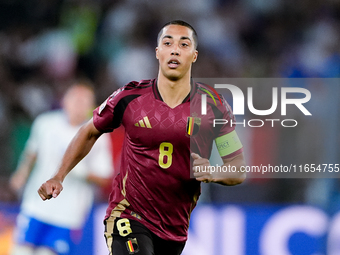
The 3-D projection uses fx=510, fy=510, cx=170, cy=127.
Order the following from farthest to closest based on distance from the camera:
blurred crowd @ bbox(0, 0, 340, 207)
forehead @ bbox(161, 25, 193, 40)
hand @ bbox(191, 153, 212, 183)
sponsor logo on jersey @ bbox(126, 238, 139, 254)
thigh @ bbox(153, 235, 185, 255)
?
blurred crowd @ bbox(0, 0, 340, 207) < forehead @ bbox(161, 25, 193, 40) < thigh @ bbox(153, 235, 185, 255) < sponsor logo on jersey @ bbox(126, 238, 139, 254) < hand @ bbox(191, 153, 212, 183)

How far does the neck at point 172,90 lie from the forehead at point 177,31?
1.07ft

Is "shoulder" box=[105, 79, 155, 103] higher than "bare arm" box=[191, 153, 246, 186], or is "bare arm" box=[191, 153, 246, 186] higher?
"shoulder" box=[105, 79, 155, 103]

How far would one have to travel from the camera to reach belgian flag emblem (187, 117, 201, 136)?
3.70m

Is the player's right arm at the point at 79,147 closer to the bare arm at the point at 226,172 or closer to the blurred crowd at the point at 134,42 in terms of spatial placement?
the bare arm at the point at 226,172

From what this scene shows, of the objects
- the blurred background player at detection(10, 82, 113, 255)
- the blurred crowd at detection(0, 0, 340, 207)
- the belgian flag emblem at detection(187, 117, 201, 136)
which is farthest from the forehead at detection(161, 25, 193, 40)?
the blurred crowd at detection(0, 0, 340, 207)

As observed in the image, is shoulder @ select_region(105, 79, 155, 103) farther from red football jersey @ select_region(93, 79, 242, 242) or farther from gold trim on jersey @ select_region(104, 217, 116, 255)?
gold trim on jersey @ select_region(104, 217, 116, 255)

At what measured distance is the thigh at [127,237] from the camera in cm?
348

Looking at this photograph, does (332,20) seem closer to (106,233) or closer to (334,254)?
(334,254)

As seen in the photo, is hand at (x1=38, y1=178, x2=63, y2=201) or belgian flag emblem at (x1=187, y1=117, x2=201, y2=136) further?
belgian flag emblem at (x1=187, y1=117, x2=201, y2=136)

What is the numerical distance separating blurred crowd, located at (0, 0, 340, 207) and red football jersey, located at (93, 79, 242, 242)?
3724mm

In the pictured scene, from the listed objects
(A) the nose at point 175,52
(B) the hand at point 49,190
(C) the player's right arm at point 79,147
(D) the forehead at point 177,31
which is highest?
(D) the forehead at point 177,31

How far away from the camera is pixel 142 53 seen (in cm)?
816

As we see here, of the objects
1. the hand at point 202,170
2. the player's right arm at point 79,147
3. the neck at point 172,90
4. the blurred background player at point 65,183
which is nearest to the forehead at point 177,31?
the neck at point 172,90

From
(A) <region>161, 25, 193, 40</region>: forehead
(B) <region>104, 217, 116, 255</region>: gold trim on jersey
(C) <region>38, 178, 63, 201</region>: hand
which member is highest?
(A) <region>161, 25, 193, 40</region>: forehead
